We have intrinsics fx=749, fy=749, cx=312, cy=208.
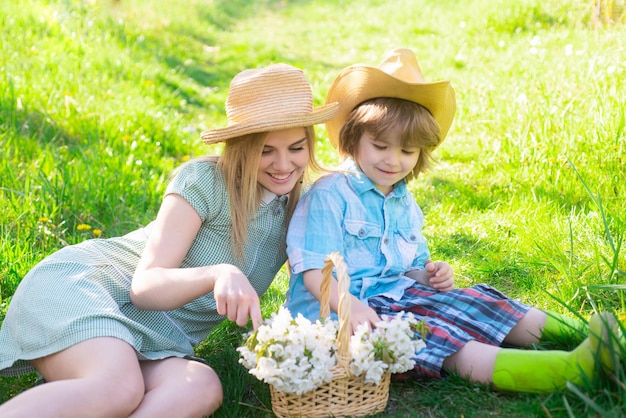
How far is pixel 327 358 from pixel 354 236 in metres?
0.79

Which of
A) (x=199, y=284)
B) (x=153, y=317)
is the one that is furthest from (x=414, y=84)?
(x=153, y=317)

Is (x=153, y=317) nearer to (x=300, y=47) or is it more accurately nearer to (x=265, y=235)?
(x=265, y=235)

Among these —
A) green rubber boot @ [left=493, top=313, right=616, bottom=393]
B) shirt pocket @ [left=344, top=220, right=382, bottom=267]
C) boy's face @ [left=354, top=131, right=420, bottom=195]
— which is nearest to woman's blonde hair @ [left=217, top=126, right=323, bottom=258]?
boy's face @ [left=354, top=131, right=420, bottom=195]

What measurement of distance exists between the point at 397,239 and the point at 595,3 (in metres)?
3.93

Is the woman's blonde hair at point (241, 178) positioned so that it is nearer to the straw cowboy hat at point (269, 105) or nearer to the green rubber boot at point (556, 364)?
the straw cowboy hat at point (269, 105)

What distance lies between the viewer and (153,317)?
8.85 feet

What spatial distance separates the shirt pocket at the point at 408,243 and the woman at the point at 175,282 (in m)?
0.44

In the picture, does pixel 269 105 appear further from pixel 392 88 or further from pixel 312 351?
pixel 312 351

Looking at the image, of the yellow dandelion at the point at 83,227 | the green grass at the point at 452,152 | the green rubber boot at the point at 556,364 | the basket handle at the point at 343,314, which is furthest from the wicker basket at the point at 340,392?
the yellow dandelion at the point at 83,227

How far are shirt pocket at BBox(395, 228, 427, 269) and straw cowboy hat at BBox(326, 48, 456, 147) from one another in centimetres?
44

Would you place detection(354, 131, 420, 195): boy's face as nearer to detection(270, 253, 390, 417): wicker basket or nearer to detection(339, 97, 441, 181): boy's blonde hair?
detection(339, 97, 441, 181): boy's blonde hair

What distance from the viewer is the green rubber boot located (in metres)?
2.15

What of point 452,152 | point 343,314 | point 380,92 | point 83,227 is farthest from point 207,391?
point 452,152

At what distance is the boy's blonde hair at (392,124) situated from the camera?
2848mm
